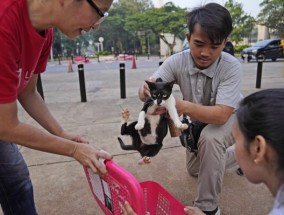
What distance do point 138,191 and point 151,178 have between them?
1.76 m

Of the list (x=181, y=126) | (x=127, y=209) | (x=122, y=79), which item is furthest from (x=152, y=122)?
(x=122, y=79)

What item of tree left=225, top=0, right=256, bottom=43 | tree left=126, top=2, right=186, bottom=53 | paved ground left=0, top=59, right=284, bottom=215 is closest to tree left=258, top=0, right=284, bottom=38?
tree left=225, top=0, right=256, bottom=43

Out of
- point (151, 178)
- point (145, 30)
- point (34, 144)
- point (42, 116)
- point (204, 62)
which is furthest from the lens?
point (145, 30)

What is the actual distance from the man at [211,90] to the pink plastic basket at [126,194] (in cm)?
40

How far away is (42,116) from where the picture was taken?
83.2 inches

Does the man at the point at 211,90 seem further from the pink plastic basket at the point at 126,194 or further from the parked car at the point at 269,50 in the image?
the parked car at the point at 269,50

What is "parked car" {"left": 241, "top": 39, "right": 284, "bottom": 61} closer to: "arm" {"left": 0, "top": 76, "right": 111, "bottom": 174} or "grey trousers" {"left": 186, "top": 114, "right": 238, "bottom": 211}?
"grey trousers" {"left": 186, "top": 114, "right": 238, "bottom": 211}

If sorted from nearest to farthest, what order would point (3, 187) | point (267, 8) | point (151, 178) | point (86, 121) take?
1. point (3, 187)
2. point (151, 178)
3. point (86, 121)
4. point (267, 8)

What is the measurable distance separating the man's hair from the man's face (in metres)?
0.03

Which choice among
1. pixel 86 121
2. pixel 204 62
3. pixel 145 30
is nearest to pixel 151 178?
pixel 204 62

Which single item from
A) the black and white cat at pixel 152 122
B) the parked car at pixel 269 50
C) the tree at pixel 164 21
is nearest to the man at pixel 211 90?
the black and white cat at pixel 152 122

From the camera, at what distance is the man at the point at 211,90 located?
2.24m

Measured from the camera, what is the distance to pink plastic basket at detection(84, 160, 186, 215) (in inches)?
57.4

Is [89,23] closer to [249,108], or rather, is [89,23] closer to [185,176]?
[249,108]
